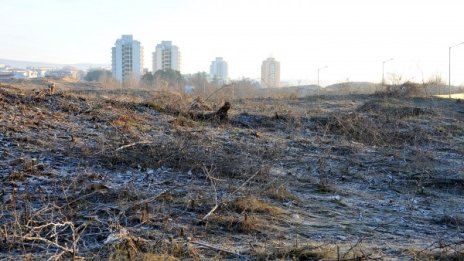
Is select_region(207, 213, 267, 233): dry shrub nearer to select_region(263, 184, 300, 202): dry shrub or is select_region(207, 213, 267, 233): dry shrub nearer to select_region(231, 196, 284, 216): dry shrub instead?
select_region(231, 196, 284, 216): dry shrub

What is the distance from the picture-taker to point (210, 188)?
642 cm

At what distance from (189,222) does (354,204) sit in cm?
240

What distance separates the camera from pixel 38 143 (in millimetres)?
7727

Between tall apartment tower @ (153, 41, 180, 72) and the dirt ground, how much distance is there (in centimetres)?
8027

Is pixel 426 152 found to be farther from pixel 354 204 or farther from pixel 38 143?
pixel 38 143

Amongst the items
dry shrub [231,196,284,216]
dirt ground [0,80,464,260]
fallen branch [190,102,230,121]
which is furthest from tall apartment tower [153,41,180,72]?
dry shrub [231,196,284,216]

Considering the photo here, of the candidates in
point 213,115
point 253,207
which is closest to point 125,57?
point 213,115

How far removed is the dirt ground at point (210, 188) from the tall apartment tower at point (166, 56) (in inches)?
3160

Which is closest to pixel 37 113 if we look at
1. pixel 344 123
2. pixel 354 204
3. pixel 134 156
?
pixel 134 156

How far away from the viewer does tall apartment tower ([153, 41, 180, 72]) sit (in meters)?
91.7

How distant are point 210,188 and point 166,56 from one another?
8740cm

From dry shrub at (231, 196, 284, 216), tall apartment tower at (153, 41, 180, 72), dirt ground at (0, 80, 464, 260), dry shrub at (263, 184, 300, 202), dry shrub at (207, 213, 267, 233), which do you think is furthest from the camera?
tall apartment tower at (153, 41, 180, 72)

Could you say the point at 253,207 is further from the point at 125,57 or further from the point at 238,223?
the point at 125,57

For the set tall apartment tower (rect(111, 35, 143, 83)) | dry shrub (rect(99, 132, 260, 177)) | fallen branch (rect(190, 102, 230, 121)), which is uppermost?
tall apartment tower (rect(111, 35, 143, 83))
